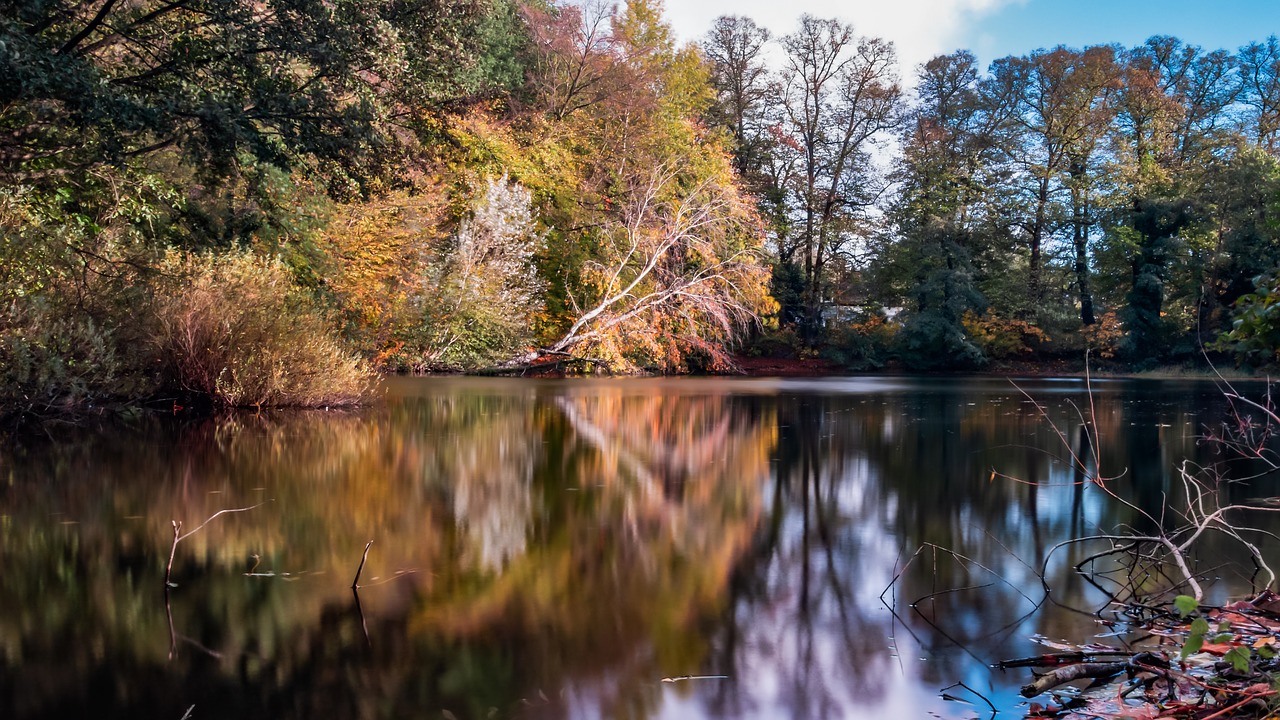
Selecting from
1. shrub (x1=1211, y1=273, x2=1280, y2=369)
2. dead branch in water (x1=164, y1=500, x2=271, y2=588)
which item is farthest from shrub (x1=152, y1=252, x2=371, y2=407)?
shrub (x1=1211, y1=273, x2=1280, y2=369)

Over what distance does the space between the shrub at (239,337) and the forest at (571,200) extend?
0.05 m

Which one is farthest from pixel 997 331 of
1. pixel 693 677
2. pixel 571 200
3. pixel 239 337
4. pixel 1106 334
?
pixel 693 677

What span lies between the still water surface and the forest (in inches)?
79.9

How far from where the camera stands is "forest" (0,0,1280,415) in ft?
34.3

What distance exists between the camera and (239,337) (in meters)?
11.7

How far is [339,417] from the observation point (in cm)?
1260

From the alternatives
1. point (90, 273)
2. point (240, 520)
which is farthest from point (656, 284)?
point (240, 520)

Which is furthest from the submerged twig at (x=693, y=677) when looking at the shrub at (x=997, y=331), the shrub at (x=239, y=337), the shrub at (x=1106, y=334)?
the shrub at (x=1106, y=334)

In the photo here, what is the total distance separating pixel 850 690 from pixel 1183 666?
3.31 ft

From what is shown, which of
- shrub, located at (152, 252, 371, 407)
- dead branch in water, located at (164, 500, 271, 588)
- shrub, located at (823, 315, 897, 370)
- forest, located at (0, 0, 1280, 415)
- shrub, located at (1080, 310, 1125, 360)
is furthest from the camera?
shrub, located at (823, 315, 897, 370)

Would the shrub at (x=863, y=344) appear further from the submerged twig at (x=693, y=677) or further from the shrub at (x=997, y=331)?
the submerged twig at (x=693, y=677)

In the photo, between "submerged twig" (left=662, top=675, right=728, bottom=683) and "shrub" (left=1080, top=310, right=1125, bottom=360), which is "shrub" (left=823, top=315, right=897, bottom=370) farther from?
"submerged twig" (left=662, top=675, right=728, bottom=683)

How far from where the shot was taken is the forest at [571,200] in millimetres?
10445

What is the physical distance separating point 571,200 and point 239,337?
1747cm
